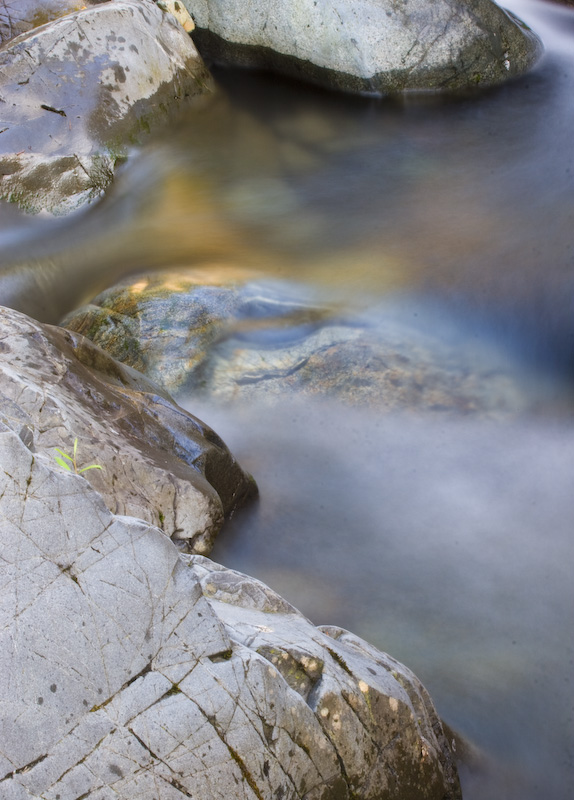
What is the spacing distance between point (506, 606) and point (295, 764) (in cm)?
224

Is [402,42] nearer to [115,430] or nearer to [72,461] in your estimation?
[115,430]

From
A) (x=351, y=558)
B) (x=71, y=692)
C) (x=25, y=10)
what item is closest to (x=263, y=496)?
(x=351, y=558)

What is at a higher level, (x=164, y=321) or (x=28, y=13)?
(x=28, y=13)

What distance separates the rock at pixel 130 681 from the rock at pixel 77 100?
19.8 ft

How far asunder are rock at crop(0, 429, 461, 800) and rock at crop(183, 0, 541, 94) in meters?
8.13

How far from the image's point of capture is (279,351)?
614 centimetres

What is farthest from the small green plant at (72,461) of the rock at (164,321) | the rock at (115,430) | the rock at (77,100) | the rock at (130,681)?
the rock at (77,100)

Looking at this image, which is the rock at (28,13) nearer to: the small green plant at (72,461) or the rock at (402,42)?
the rock at (402,42)

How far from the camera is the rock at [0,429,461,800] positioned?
2197 millimetres

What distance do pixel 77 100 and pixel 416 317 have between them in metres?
4.66

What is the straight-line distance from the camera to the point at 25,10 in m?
9.07

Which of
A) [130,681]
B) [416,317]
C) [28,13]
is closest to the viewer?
[130,681]

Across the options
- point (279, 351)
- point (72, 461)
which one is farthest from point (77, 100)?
point (72, 461)

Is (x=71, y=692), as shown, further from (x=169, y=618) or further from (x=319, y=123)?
(x=319, y=123)
